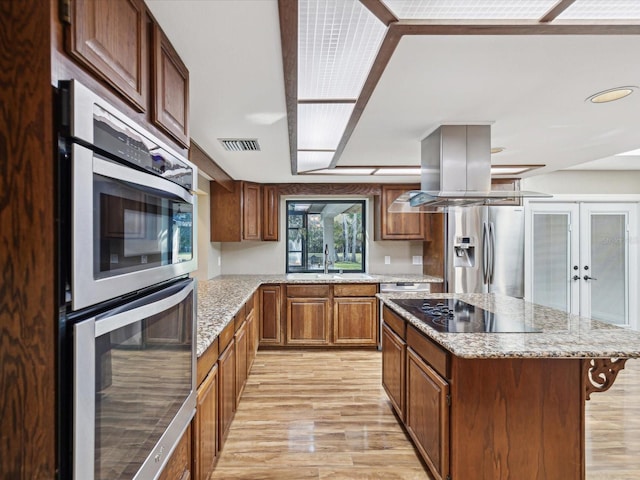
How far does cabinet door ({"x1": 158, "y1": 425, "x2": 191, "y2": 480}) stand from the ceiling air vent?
196 centimetres

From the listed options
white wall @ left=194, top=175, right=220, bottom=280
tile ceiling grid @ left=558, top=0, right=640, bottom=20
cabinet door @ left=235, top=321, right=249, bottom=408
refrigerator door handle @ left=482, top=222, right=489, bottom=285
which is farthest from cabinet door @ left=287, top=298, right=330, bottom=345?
tile ceiling grid @ left=558, top=0, right=640, bottom=20

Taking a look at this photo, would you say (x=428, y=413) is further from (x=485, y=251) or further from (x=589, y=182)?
(x=589, y=182)

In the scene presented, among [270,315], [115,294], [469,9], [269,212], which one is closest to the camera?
[115,294]

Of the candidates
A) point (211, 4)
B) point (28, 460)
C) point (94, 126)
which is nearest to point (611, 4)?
point (211, 4)

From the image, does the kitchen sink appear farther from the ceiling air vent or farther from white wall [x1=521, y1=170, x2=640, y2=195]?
white wall [x1=521, y1=170, x2=640, y2=195]

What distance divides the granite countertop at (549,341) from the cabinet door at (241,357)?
1307 millimetres

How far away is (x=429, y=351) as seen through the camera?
6.53ft

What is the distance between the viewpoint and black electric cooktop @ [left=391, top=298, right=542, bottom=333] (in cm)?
197

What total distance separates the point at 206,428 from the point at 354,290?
Answer: 2.96 m

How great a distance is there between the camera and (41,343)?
69 centimetres

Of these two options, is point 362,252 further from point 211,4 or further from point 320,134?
point 211,4

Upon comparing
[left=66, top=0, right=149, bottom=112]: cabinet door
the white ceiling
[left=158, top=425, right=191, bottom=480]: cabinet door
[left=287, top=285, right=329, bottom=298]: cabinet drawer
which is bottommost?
[left=158, top=425, right=191, bottom=480]: cabinet door

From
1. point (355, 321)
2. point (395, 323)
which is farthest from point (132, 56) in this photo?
point (355, 321)

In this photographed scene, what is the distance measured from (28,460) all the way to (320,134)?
2.42 metres
